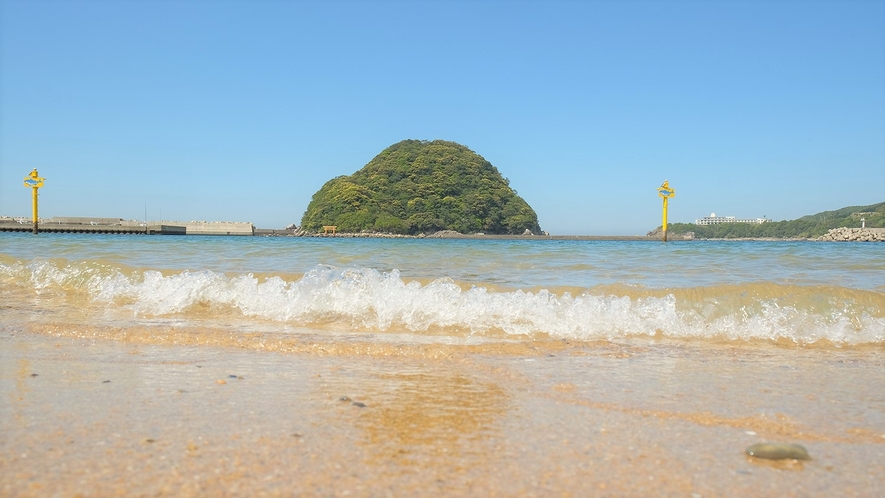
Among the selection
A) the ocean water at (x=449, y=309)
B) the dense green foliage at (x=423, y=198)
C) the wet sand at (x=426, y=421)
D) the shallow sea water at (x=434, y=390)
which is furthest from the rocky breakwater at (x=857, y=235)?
the wet sand at (x=426, y=421)

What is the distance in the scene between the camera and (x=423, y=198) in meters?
98.0

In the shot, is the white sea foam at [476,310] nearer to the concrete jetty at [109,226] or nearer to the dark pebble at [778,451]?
the dark pebble at [778,451]

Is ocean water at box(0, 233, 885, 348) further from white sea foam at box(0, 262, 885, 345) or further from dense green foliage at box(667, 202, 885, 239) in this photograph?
dense green foliage at box(667, 202, 885, 239)

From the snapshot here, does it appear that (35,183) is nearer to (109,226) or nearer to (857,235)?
(109,226)

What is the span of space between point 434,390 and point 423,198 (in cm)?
9544

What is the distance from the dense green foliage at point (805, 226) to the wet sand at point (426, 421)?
3051 inches

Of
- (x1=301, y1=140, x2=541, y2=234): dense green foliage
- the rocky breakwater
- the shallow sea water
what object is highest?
(x1=301, y1=140, x2=541, y2=234): dense green foliage

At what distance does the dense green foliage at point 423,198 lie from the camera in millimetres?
94188

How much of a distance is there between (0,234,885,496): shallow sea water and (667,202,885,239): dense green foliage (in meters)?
75.8

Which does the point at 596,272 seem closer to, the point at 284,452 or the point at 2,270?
the point at 284,452

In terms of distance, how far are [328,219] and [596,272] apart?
291ft

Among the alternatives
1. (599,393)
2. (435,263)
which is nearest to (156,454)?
(599,393)

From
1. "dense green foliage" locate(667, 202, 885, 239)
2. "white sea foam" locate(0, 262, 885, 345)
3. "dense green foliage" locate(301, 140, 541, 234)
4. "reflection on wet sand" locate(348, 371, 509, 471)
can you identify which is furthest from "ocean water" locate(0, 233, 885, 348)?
"dense green foliage" locate(301, 140, 541, 234)

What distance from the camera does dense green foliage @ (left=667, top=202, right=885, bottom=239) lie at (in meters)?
71.0
